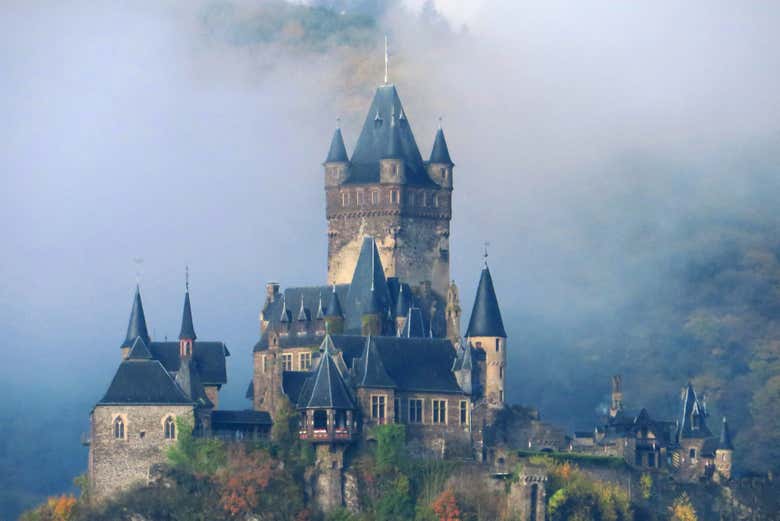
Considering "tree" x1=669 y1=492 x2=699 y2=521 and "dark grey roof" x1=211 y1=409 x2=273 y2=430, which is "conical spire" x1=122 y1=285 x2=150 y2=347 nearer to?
"dark grey roof" x1=211 y1=409 x2=273 y2=430

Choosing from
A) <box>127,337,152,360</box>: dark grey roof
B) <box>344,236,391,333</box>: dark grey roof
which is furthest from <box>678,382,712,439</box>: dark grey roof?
<box>127,337,152,360</box>: dark grey roof

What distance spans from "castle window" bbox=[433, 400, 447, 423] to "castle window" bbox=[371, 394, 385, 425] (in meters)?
2.44

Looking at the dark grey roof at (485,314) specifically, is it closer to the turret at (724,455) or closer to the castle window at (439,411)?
the castle window at (439,411)

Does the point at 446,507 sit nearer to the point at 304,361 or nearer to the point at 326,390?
the point at 326,390

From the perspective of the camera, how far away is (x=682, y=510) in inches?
5113

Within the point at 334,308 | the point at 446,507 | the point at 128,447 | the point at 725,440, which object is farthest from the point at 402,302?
the point at 725,440

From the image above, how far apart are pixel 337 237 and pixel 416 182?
3.95 meters

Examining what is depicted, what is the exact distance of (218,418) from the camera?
125 m

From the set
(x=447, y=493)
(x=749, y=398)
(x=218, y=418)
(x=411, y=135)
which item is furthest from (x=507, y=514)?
(x=749, y=398)

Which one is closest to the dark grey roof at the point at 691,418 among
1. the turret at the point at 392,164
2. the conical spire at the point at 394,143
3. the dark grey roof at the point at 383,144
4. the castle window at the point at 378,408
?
the dark grey roof at the point at 383,144

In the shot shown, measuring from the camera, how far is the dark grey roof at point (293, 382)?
123938mm

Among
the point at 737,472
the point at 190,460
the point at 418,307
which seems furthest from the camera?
the point at 737,472

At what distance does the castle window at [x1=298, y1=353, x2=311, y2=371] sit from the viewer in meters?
130

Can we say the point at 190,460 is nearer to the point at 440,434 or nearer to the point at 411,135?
the point at 440,434
